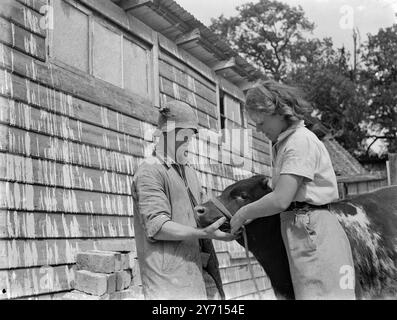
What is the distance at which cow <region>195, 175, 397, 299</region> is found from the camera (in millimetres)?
2598

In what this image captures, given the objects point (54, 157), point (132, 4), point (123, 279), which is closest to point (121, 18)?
point (132, 4)

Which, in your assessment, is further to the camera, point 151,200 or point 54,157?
point 54,157

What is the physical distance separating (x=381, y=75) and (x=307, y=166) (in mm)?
13089

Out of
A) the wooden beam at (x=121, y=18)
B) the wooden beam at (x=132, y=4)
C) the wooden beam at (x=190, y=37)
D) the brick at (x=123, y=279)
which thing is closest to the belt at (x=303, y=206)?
the brick at (x=123, y=279)

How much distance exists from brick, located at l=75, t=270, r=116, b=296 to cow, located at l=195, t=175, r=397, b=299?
1962 mm

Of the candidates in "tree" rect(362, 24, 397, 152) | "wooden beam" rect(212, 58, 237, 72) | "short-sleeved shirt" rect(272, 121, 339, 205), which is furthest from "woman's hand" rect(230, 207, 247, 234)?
"tree" rect(362, 24, 397, 152)

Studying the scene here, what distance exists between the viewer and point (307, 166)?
2.03 metres

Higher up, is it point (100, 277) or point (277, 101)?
point (277, 101)

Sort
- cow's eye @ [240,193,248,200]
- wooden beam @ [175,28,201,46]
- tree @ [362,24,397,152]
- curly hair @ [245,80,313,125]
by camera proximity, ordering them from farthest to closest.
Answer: tree @ [362,24,397,152] → wooden beam @ [175,28,201,46] → cow's eye @ [240,193,248,200] → curly hair @ [245,80,313,125]

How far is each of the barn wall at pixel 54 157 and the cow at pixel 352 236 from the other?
78.8 inches

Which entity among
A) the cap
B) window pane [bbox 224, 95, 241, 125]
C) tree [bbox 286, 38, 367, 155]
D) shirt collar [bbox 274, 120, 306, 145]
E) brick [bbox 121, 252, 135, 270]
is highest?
tree [bbox 286, 38, 367, 155]

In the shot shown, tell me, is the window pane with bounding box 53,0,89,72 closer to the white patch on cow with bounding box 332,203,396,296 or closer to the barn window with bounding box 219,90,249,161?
the white patch on cow with bounding box 332,203,396,296

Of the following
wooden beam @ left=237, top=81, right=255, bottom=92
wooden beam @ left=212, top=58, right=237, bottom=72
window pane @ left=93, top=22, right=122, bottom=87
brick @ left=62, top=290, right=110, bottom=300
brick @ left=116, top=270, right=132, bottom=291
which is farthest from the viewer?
wooden beam @ left=237, top=81, right=255, bottom=92

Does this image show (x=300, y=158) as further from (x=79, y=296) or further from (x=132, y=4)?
(x=132, y=4)
